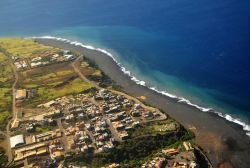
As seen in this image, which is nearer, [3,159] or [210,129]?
[3,159]

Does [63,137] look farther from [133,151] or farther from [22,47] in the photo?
[22,47]

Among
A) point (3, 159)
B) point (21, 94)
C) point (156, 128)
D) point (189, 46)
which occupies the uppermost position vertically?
point (189, 46)

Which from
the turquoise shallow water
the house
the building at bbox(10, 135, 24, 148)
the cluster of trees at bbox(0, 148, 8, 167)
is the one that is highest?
the turquoise shallow water

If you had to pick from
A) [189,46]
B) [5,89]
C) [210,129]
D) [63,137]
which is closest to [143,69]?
[189,46]

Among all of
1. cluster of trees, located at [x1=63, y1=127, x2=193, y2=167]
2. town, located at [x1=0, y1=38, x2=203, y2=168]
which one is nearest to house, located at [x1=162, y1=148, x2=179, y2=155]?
town, located at [x1=0, y1=38, x2=203, y2=168]

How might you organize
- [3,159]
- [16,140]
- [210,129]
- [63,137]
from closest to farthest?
[3,159], [16,140], [63,137], [210,129]

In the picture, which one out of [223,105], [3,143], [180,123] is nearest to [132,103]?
[180,123]

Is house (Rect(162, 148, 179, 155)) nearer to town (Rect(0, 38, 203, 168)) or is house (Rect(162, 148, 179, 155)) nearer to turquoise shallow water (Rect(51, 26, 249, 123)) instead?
town (Rect(0, 38, 203, 168))
